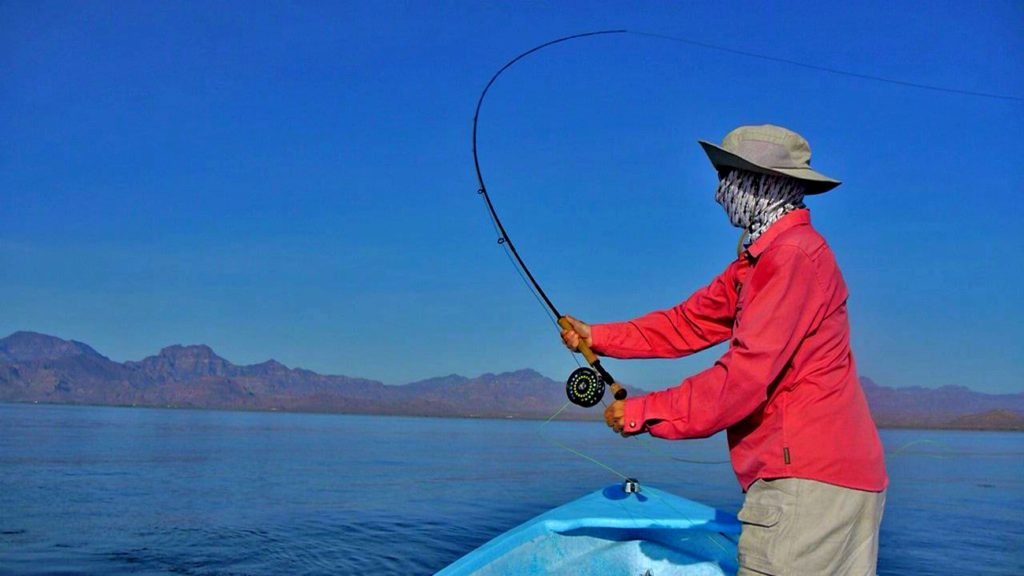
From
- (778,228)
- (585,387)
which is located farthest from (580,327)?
(778,228)

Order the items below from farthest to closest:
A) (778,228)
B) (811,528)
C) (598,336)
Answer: (598,336) → (778,228) → (811,528)

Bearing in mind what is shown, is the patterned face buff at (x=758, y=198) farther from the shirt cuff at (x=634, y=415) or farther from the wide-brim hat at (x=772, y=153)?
the shirt cuff at (x=634, y=415)

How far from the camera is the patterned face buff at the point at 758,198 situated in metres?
2.71

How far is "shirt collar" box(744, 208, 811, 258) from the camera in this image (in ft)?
8.55

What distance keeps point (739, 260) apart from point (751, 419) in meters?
0.60

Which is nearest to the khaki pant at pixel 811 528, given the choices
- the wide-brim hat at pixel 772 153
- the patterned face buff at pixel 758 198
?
the patterned face buff at pixel 758 198

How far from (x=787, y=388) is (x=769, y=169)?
64cm

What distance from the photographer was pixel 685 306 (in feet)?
11.1

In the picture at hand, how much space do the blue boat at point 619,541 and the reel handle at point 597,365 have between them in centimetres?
91

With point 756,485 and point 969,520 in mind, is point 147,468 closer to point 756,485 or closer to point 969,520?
point 969,520

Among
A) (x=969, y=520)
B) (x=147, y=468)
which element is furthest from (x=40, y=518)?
(x=969, y=520)

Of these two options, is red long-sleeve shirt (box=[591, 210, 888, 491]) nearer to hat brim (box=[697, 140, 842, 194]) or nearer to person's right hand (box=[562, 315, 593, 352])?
hat brim (box=[697, 140, 842, 194])

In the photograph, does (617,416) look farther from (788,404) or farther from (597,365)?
Answer: (597,365)

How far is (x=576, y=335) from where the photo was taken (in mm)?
3619
